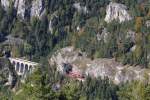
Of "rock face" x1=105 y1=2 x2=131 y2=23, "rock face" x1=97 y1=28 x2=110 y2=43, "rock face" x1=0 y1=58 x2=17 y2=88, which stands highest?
"rock face" x1=105 y1=2 x2=131 y2=23

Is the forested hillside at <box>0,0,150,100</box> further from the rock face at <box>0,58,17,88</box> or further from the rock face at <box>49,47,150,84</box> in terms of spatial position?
the rock face at <box>0,58,17,88</box>

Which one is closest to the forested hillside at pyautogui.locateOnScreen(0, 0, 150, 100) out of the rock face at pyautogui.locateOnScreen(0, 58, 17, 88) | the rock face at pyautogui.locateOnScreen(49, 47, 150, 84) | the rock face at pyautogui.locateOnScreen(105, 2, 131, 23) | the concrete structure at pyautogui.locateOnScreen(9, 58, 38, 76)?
the rock face at pyautogui.locateOnScreen(105, 2, 131, 23)

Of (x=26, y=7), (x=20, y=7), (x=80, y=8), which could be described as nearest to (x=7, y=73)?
(x=26, y=7)

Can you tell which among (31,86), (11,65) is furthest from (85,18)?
(31,86)

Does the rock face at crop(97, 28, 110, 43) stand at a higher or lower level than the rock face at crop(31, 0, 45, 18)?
lower

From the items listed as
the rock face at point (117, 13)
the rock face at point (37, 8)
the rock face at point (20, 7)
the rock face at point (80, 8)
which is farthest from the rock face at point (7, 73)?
the rock face at point (80, 8)

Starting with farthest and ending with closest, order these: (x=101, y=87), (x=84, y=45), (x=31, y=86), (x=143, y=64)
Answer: (x=84, y=45) < (x=143, y=64) < (x=101, y=87) < (x=31, y=86)

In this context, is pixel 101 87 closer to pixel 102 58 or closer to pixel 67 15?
pixel 102 58
